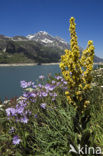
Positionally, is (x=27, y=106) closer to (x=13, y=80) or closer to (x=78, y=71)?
(x=78, y=71)

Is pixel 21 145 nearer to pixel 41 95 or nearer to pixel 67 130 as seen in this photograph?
pixel 67 130

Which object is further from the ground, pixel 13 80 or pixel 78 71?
pixel 78 71

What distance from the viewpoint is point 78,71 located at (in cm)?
324

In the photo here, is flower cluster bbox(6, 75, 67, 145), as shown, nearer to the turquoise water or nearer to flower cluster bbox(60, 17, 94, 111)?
flower cluster bbox(60, 17, 94, 111)

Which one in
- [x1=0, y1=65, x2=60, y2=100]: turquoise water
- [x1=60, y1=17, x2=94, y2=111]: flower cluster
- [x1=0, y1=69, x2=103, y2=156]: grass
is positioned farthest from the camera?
[x1=0, y1=65, x2=60, y2=100]: turquoise water

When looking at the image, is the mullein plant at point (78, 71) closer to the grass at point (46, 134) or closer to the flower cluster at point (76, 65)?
the flower cluster at point (76, 65)

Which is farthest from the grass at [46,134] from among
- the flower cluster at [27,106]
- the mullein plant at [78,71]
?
the mullein plant at [78,71]

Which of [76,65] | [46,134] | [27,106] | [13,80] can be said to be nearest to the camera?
[76,65]

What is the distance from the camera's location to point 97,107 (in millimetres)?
4602

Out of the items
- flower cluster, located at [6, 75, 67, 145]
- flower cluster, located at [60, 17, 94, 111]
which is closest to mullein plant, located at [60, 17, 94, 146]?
flower cluster, located at [60, 17, 94, 111]

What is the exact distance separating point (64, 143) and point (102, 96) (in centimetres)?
241

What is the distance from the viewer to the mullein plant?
3.16 m

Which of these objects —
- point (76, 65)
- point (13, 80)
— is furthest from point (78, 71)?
point (13, 80)

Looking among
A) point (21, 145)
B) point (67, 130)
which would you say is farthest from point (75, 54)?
point (21, 145)
